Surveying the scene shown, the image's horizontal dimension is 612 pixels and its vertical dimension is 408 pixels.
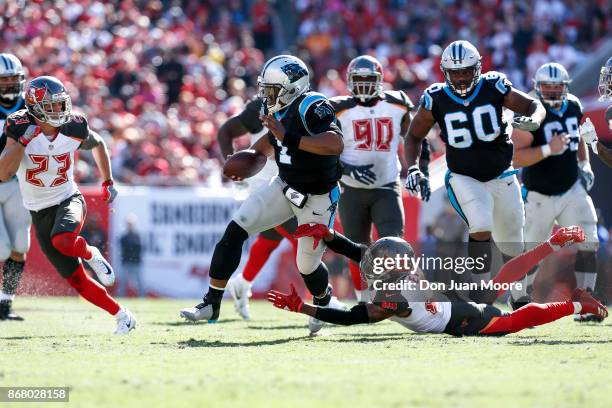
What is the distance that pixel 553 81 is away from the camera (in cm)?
896

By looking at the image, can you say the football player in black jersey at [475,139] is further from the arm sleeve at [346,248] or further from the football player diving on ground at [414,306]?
the arm sleeve at [346,248]

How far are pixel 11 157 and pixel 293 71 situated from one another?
2068 millimetres

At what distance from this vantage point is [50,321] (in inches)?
368

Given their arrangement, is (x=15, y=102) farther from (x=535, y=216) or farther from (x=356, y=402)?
(x=356, y=402)

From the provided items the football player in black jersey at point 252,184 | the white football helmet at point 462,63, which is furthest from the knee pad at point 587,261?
the football player in black jersey at point 252,184

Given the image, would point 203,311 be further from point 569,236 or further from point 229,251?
point 569,236

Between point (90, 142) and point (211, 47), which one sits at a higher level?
point (211, 47)

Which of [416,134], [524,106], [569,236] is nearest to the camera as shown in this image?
[569,236]

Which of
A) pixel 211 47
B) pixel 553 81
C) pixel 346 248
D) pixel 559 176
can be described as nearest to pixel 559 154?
pixel 559 176

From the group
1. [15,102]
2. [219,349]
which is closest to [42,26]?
[15,102]

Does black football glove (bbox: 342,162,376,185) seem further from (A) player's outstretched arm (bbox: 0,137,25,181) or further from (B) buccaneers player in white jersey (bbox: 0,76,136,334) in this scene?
(A) player's outstretched arm (bbox: 0,137,25,181)

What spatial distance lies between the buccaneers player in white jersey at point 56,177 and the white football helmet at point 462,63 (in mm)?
2632
